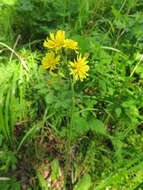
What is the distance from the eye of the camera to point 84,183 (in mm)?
1173

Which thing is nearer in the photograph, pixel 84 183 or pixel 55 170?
pixel 84 183

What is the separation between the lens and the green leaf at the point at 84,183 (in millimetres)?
1158

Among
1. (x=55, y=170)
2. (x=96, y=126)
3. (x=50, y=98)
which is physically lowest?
(x=55, y=170)

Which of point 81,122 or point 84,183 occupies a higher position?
point 81,122

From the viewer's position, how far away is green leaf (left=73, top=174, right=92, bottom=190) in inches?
45.6

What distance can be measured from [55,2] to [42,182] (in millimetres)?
1745

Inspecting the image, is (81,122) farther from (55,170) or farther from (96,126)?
(55,170)

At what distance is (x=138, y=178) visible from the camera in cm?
122

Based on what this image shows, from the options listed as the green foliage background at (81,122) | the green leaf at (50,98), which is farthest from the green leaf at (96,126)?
the green leaf at (50,98)

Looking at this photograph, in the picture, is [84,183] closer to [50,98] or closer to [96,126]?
[96,126]

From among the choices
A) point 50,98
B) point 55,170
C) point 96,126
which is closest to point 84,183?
point 55,170

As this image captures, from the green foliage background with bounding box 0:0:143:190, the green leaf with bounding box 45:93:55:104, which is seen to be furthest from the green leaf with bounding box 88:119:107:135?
the green leaf with bounding box 45:93:55:104

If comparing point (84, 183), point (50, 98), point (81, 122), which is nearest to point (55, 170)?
point (84, 183)

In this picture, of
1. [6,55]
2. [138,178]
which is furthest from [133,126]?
[6,55]
